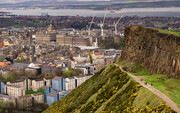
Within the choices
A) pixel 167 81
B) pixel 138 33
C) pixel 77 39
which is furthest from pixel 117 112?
pixel 77 39

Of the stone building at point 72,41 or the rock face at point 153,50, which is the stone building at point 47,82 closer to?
the rock face at point 153,50

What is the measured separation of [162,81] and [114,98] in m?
1.30

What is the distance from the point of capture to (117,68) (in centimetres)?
1423

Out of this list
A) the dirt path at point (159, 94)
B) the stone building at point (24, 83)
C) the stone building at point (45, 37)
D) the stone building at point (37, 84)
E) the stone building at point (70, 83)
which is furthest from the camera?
the stone building at point (45, 37)

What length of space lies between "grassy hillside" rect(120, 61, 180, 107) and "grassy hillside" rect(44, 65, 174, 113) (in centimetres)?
34

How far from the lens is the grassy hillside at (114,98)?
977 cm

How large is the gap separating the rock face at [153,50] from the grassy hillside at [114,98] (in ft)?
2.57

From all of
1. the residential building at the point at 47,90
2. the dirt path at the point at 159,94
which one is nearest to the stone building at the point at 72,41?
the residential building at the point at 47,90

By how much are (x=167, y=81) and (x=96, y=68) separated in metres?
28.8

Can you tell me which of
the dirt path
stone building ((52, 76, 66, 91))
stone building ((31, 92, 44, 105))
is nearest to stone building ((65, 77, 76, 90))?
stone building ((52, 76, 66, 91))

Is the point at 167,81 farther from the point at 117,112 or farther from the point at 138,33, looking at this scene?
the point at 138,33

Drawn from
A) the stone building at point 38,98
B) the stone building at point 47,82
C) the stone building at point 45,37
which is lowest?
the stone building at point 45,37

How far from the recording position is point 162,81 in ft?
37.0

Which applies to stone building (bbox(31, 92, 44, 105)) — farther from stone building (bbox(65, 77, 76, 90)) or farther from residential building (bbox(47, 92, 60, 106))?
stone building (bbox(65, 77, 76, 90))
